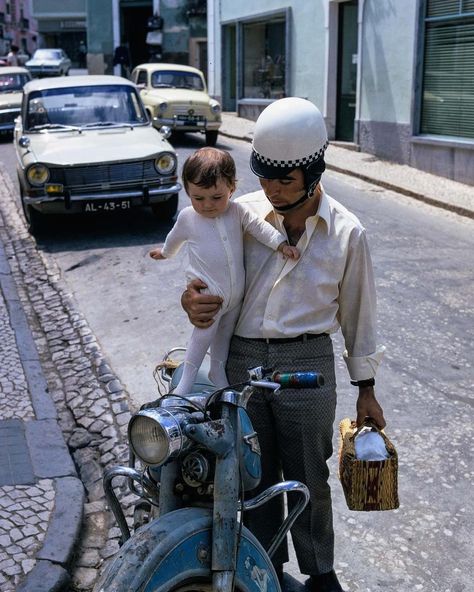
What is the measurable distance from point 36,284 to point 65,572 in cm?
529

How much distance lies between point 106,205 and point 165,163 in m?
0.94

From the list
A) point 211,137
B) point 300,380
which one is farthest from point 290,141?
point 211,137

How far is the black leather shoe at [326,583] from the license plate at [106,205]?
716 cm

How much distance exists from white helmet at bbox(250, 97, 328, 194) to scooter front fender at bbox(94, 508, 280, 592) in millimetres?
1157

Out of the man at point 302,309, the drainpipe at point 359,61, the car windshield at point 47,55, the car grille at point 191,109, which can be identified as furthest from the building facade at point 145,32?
the man at point 302,309

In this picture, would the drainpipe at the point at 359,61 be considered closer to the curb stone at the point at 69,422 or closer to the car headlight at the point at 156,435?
the curb stone at the point at 69,422

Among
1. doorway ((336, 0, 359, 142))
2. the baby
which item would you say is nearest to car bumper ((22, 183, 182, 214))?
the baby

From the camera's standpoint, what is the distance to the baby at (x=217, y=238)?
2.91 m

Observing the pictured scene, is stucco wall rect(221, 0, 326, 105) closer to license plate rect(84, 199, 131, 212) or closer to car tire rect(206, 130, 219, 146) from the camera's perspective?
car tire rect(206, 130, 219, 146)

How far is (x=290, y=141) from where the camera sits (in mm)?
2656

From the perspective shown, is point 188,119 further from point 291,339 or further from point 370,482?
point 370,482

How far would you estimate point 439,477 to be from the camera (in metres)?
4.31

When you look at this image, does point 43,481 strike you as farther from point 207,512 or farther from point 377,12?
point 377,12

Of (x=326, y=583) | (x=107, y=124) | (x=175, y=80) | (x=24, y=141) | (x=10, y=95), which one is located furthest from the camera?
(x=10, y=95)
